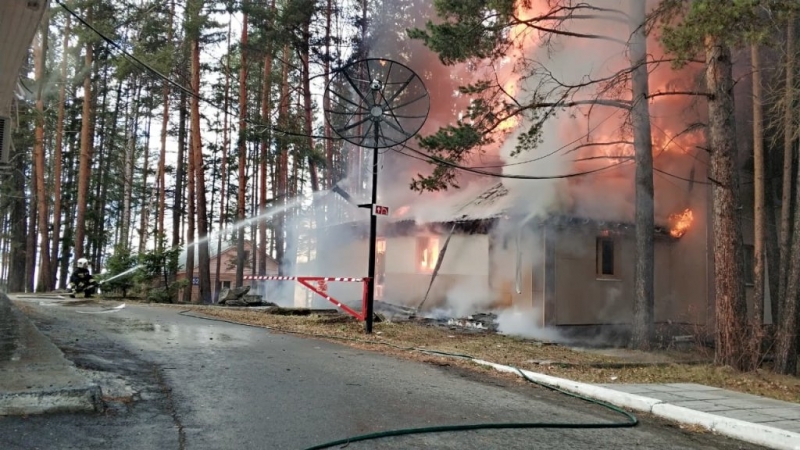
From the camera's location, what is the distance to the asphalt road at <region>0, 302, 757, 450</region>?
159 inches

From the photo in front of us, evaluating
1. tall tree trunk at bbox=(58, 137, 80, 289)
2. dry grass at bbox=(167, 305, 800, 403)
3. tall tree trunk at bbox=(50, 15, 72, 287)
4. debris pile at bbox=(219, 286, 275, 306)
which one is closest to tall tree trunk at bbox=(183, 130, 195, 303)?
tall tree trunk at bbox=(50, 15, 72, 287)

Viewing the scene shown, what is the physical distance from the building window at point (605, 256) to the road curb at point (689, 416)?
32.3 feet

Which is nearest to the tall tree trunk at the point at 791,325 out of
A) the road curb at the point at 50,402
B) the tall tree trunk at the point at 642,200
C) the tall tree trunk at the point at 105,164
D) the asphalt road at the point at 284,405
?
the tall tree trunk at the point at 642,200

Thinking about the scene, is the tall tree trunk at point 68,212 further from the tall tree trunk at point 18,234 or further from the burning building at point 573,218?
the burning building at point 573,218

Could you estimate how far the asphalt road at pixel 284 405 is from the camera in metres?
4.05

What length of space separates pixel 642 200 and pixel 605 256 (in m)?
4.16

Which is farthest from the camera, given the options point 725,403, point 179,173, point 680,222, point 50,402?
point 179,173

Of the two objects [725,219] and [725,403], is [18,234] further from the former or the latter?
[725,403]

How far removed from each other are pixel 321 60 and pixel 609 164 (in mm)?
13249

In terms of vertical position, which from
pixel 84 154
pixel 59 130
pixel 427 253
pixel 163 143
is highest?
pixel 163 143

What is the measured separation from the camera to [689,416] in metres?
5.46

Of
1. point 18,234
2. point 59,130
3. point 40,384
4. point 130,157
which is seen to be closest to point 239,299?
point 40,384

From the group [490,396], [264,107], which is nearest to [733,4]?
[490,396]

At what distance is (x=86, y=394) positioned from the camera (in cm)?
445
